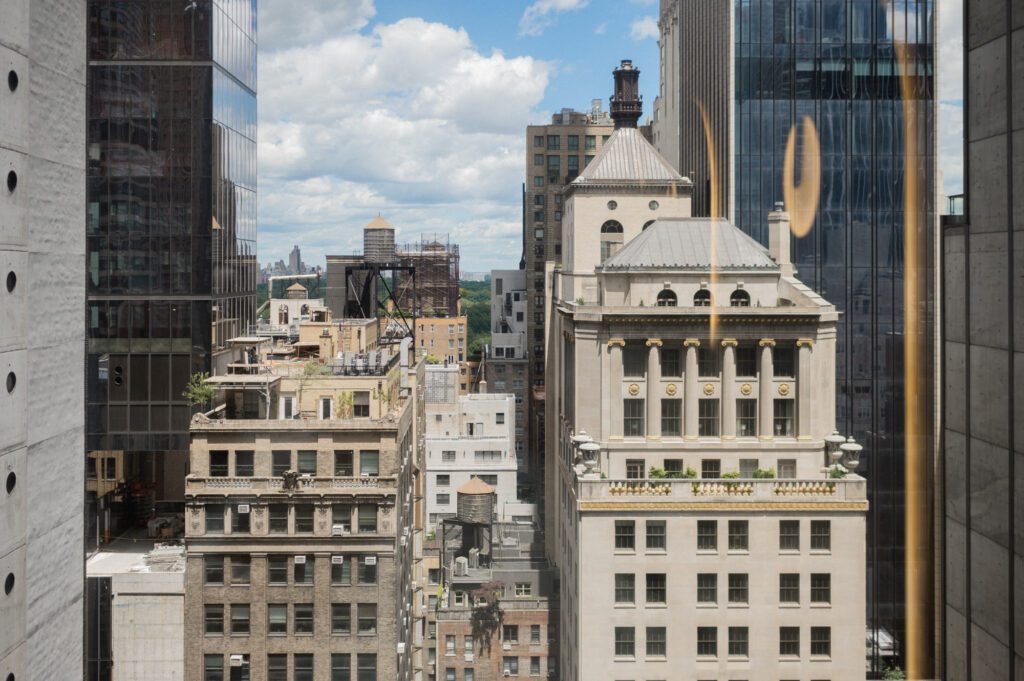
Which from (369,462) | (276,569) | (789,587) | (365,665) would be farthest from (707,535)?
(276,569)

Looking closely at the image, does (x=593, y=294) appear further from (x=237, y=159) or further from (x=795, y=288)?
(x=237, y=159)

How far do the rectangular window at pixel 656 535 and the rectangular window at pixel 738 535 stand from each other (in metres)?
3.18

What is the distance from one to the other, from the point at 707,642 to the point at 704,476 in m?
8.61

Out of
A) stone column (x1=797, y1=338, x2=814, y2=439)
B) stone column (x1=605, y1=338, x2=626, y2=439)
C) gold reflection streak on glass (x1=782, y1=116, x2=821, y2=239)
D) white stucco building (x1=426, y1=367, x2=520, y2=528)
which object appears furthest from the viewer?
white stucco building (x1=426, y1=367, x2=520, y2=528)

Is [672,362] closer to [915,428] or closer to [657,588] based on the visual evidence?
[657,588]

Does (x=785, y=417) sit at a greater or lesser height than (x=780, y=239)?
lesser

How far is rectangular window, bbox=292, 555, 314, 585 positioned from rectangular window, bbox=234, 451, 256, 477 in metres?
4.85

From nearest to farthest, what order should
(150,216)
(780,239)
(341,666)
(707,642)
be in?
(707,642) → (341,666) → (150,216) → (780,239)

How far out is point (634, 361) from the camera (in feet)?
183

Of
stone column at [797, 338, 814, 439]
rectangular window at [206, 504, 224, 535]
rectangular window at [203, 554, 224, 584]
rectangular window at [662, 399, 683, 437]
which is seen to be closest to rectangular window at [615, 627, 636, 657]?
rectangular window at [662, 399, 683, 437]

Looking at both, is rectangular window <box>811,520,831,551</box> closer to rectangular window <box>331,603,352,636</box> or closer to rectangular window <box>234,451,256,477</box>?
rectangular window <box>331,603,352,636</box>

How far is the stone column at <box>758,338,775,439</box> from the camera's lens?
5512cm

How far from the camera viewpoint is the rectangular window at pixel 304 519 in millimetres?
53188

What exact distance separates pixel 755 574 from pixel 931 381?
34988mm
